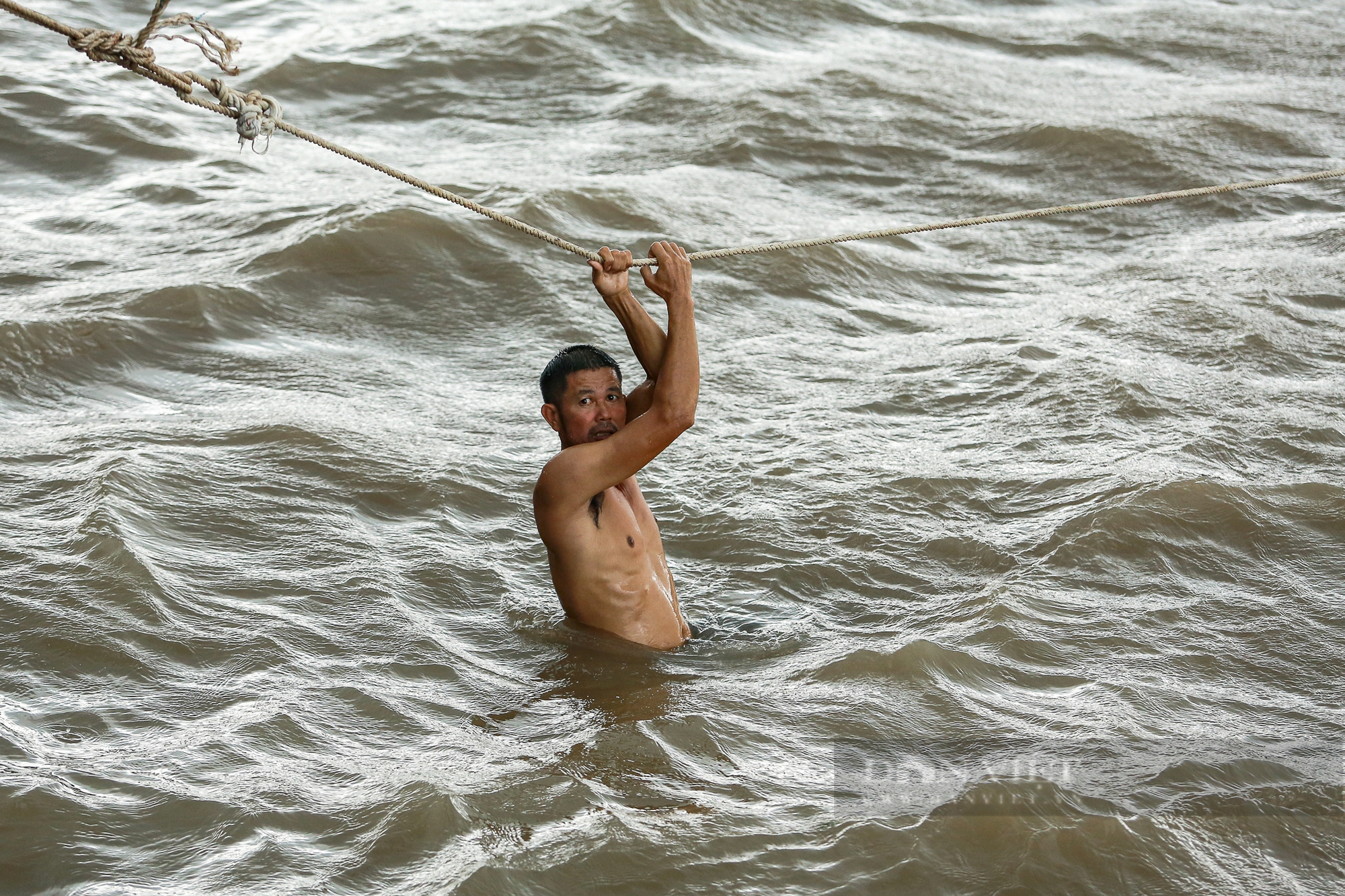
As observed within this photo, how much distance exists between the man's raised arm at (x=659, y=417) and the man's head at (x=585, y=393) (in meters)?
0.10

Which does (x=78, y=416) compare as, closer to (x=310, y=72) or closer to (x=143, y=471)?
(x=143, y=471)

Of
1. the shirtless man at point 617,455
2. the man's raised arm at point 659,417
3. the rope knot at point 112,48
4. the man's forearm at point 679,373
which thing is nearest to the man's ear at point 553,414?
the shirtless man at point 617,455

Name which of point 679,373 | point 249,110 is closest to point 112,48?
point 249,110

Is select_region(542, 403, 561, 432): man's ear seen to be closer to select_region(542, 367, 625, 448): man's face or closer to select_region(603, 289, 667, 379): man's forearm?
select_region(542, 367, 625, 448): man's face

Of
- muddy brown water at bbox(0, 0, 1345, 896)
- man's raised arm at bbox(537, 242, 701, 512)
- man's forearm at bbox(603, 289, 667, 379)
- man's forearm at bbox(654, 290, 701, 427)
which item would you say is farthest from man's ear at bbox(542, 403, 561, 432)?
muddy brown water at bbox(0, 0, 1345, 896)

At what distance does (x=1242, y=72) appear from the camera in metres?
11.0

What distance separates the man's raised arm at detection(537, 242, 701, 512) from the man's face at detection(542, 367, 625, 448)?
0.09m

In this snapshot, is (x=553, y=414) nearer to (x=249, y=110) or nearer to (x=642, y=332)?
(x=642, y=332)

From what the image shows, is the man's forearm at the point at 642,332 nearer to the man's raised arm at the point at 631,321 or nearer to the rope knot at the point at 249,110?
the man's raised arm at the point at 631,321

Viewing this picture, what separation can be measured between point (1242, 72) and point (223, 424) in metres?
8.96

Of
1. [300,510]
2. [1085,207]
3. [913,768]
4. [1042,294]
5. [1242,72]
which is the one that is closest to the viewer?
[913,768]

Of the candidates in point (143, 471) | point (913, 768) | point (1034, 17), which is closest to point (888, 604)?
point (913, 768)

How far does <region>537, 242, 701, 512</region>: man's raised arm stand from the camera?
3.60 metres

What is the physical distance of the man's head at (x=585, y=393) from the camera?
12.6 feet
